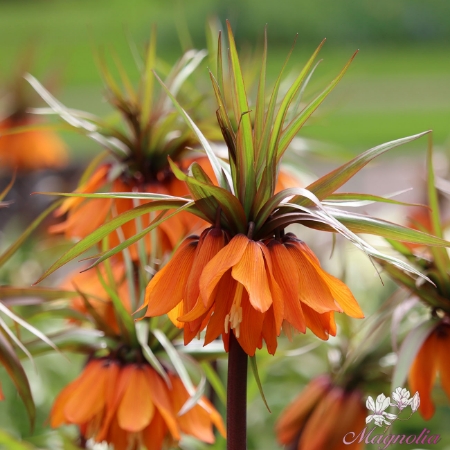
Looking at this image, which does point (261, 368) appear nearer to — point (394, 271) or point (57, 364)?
point (394, 271)

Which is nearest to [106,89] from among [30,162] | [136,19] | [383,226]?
[383,226]

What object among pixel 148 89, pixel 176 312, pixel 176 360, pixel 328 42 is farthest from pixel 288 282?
pixel 328 42

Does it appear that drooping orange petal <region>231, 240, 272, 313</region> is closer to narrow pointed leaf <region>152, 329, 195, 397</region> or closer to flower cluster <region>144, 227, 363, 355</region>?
flower cluster <region>144, 227, 363, 355</region>

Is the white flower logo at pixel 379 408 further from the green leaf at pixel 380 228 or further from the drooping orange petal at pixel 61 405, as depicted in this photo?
the drooping orange petal at pixel 61 405

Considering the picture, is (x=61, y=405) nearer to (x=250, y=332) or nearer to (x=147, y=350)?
(x=147, y=350)

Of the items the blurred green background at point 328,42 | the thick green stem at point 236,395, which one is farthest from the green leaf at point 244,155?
the blurred green background at point 328,42

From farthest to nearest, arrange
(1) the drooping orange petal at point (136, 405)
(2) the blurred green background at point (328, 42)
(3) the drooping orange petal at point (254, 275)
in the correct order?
(2) the blurred green background at point (328, 42)
(1) the drooping orange petal at point (136, 405)
(3) the drooping orange petal at point (254, 275)
